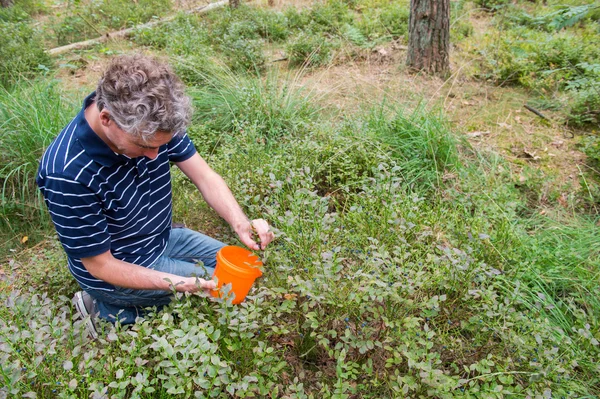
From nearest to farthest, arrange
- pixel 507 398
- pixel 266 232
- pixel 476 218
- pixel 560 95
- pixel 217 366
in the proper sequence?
pixel 217 366
pixel 507 398
pixel 266 232
pixel 476 218
pixel 560 95

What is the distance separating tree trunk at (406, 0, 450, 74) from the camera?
4.59 metres

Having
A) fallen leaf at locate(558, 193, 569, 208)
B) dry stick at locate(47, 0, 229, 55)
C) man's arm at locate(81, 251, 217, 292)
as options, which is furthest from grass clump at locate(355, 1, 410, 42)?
man's arm at locate(81, 251, 217, 292)

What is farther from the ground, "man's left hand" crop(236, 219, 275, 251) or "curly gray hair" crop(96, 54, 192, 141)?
"curly gray hair" crop(96, 54, 192, 141)

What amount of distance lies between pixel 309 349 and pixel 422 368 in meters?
0.58

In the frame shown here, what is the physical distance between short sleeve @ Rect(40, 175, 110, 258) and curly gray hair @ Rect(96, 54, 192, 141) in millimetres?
370

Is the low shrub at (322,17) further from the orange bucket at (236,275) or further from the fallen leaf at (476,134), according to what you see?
the orange bucket at (236,275)

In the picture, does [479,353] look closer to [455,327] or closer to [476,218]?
[455,327]

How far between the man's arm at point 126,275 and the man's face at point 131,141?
53 centimetres

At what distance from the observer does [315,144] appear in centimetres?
322

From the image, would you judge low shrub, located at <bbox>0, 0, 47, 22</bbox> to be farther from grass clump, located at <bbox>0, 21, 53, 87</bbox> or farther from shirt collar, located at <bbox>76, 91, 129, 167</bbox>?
shirt collar, located at <bbox>76, 91, 129, 167</bbox>

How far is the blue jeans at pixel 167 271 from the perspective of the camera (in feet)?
7.62

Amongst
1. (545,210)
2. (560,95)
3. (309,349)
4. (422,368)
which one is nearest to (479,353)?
(422,368)

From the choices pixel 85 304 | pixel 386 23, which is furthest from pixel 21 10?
pixel 85 304

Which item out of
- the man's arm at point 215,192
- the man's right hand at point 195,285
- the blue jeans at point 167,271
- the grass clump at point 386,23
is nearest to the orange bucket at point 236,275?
the man's right hand at point 195,285
